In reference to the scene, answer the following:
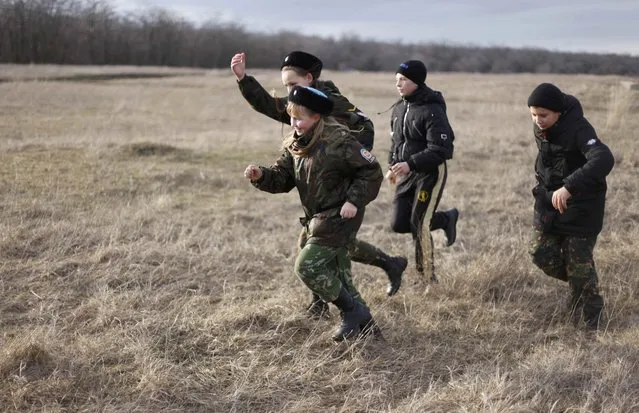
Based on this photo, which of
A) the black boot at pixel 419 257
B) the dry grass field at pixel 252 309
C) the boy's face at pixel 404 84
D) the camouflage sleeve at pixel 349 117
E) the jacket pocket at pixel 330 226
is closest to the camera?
the dry grass field at pixel 252 309

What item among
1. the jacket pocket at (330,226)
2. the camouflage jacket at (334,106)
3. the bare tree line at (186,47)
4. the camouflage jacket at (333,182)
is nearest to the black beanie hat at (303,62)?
the camouflage jacket at (334,106)

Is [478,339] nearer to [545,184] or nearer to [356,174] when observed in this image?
[545,184]

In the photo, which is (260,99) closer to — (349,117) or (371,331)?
(349,117)

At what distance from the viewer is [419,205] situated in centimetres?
496

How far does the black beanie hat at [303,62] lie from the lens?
410 centimetres

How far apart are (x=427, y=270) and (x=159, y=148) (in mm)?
7548

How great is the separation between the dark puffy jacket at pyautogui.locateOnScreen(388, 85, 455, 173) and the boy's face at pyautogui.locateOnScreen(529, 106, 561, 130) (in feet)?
2.79

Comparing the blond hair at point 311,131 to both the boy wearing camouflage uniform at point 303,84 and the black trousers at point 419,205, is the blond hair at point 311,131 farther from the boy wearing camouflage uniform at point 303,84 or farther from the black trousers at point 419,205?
the black trousers at point 419,205

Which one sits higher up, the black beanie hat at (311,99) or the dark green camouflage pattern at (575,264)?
the black beanie hat at (311,99)

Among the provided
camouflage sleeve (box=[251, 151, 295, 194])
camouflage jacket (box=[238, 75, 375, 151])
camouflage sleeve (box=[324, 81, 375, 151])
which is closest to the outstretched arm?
camouflage jacket (box=[238, 75, 375, 151])

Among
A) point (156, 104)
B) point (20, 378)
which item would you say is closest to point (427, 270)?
point (20, 378)

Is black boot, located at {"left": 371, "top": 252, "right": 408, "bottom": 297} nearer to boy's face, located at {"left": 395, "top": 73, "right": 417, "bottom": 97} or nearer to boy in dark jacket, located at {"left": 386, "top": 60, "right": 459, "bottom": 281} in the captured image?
boy in dark jacket, located at {"left": 386, "top": 60, "right": 459, "bottom": 281}

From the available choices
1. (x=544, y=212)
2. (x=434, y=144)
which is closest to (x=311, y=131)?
(x=434, y=144)

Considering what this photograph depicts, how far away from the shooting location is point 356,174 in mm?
3605
